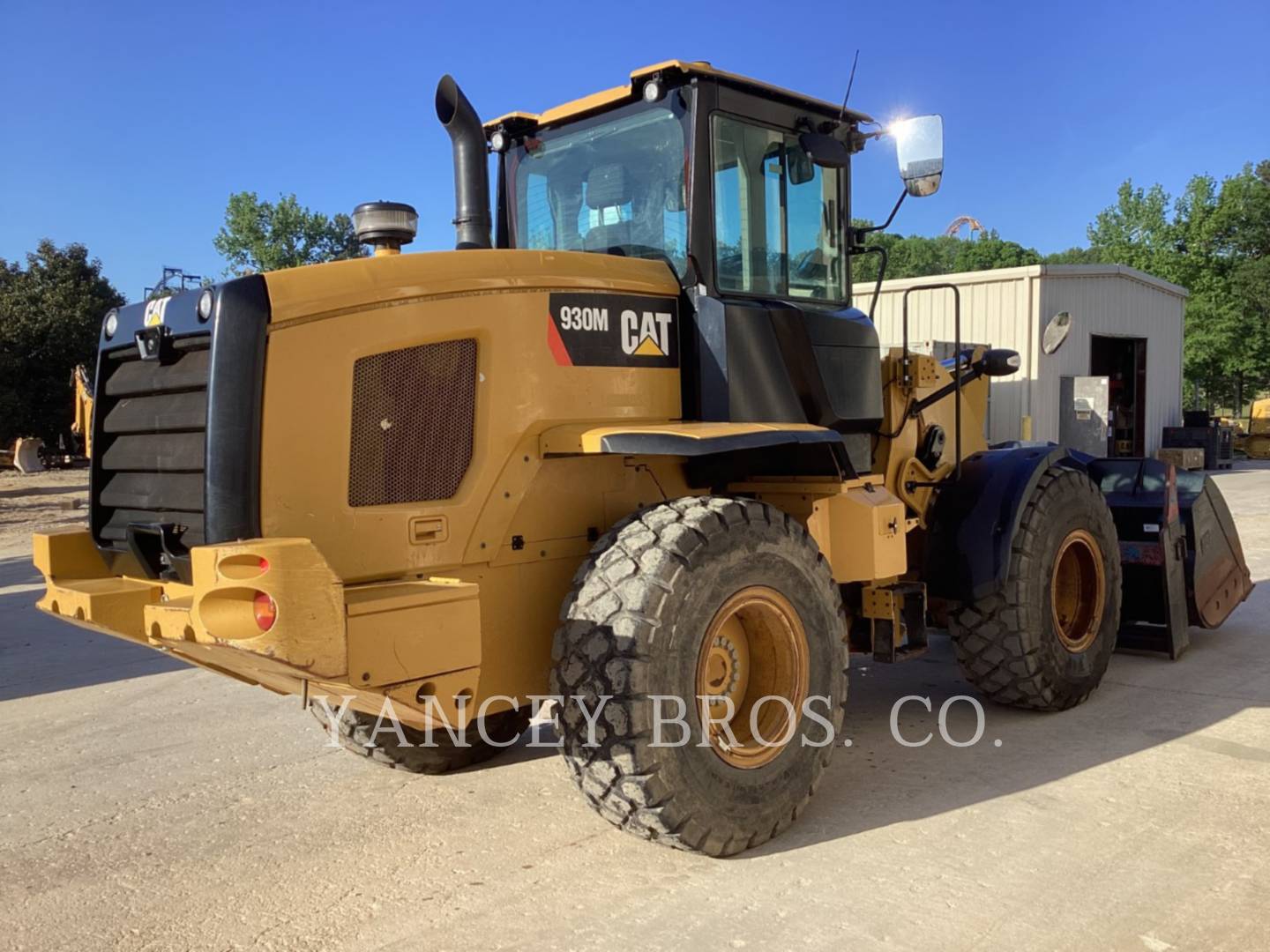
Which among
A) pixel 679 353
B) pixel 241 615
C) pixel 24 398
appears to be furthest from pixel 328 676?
pixel 24 398

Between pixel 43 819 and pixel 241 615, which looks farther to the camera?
pixel 43 819

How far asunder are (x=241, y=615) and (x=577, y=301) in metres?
1.69

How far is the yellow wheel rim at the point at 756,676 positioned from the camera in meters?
3.91

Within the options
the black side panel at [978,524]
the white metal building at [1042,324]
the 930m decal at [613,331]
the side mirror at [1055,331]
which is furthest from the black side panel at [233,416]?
the side mirror at [1055,331]

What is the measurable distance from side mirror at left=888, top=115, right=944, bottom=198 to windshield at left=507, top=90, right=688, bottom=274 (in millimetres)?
987

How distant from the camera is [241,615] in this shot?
3.00 meters

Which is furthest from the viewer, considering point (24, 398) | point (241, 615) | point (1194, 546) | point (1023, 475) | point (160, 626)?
point (24, 398)

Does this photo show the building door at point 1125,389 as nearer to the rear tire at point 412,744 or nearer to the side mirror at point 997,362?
the side mirror at point 997,362

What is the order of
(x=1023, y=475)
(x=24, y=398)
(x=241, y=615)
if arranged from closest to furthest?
(x=241, y=615)
(x=1023, y=475)
(x=24, y=398)

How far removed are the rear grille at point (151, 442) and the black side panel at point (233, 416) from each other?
14 centimetres

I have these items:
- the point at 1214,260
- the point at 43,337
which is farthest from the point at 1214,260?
the point at 43,337

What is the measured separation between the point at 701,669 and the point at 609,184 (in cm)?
219

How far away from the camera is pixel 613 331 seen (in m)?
4.08

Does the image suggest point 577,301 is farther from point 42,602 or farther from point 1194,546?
point 1194,546
